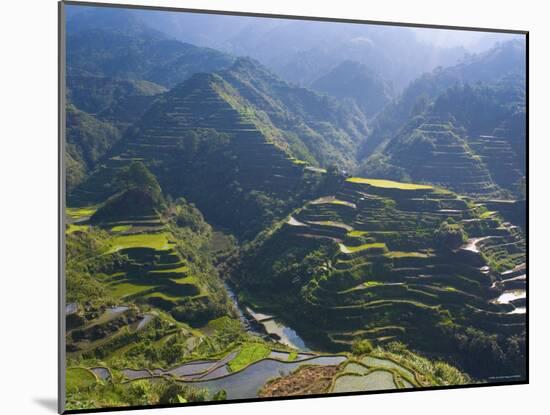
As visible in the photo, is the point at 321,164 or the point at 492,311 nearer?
the point at 492,311

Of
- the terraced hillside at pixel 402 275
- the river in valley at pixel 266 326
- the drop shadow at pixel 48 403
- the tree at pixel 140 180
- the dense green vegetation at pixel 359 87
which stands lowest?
the drop shadow at pixel 48 403

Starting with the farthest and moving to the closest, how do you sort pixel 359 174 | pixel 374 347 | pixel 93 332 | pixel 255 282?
1. pixel 359 174
2. pixel 255 282
3. pixel 374 347
4. pixel 93 332

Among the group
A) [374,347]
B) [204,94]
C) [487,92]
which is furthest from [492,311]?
[204,94]

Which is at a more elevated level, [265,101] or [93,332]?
[265,101]

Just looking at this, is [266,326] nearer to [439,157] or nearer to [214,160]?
[214,160]

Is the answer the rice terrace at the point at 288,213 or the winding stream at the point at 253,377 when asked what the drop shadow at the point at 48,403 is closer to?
the rice terrace at the point at 288,213

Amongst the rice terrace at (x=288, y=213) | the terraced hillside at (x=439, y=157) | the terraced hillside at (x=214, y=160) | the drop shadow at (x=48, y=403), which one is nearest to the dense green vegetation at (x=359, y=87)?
the rice terrace at (x=288, y=213)

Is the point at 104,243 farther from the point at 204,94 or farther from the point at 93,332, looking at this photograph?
the point at 204,94

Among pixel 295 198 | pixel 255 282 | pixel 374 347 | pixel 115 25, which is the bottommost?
pixel 374 347
